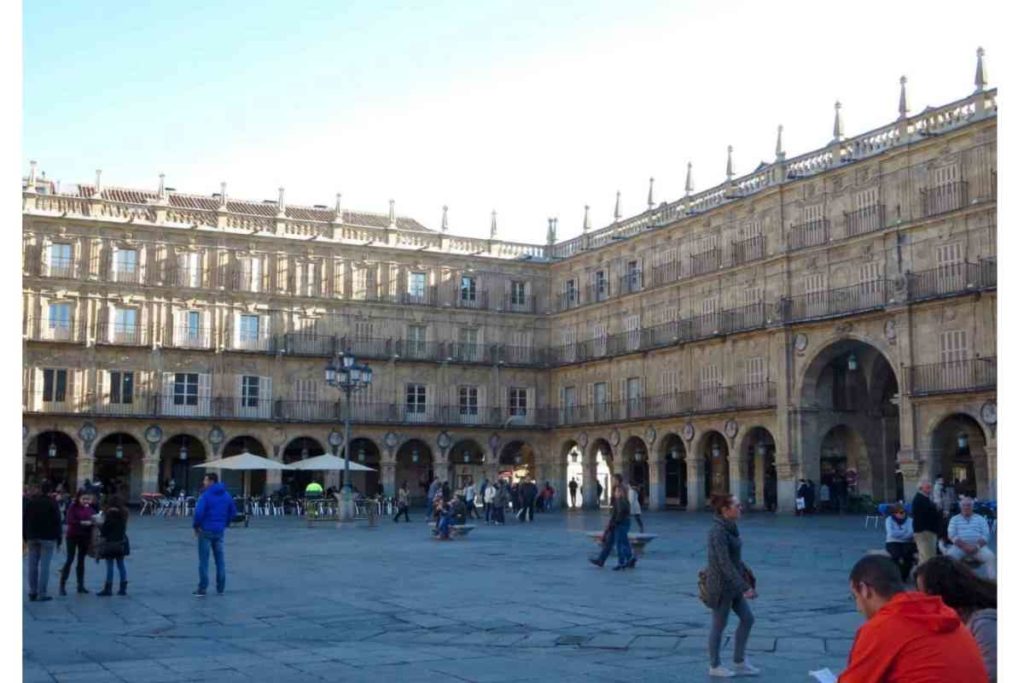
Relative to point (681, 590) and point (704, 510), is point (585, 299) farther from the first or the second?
point (681, 590)

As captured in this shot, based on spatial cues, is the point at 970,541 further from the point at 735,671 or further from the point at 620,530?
the point at 620,530

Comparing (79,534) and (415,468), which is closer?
(79,534)

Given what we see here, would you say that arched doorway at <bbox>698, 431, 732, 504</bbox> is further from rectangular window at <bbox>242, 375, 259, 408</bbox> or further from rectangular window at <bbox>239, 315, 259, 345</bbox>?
rectangular window at <bbox>239, 315, 259, 345</bbox>

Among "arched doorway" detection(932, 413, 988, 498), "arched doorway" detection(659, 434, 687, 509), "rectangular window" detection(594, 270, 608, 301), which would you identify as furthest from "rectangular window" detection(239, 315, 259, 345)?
"arched doorway" detection(932, 413, 988, 498)

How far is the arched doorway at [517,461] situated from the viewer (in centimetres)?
5503

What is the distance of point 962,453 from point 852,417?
154 inches

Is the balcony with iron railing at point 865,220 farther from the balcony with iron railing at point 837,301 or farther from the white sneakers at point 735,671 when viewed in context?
the white sneakers at point 735,671

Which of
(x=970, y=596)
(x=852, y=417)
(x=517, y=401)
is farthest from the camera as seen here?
(x=517, y=401)

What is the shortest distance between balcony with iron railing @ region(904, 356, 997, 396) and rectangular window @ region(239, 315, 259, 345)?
26.0 metres

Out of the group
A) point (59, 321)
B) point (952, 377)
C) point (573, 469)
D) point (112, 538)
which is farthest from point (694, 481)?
point (112, 538)

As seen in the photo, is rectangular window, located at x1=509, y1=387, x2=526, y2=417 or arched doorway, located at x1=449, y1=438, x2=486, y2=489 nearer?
arched doorway, located at x1=449, y1=438, x2=486, y2=489

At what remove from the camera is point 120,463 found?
48.5m

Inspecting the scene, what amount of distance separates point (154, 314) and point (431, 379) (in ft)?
38.7

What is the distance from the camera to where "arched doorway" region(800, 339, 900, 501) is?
38.8 meters
